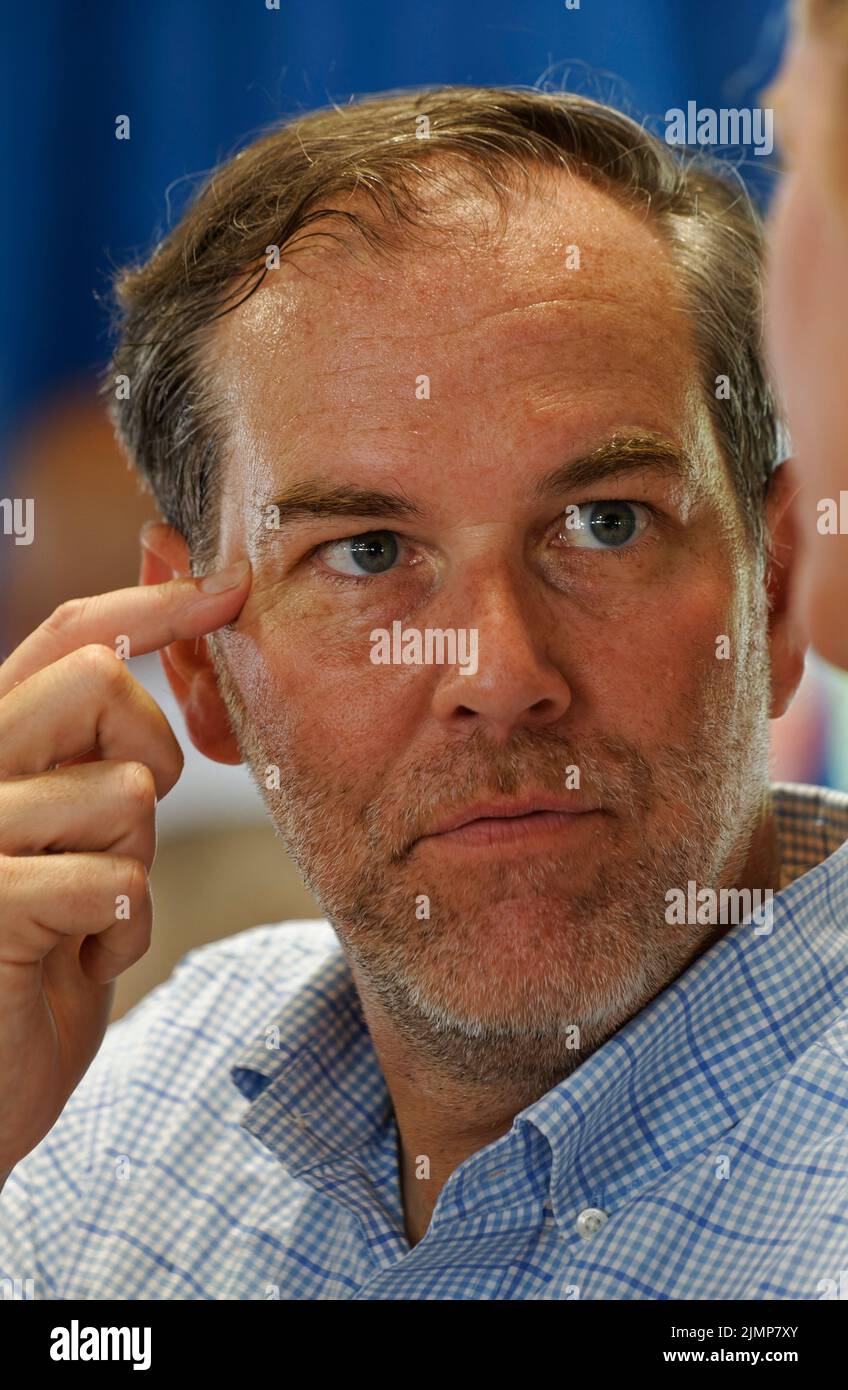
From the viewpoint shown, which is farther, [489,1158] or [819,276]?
[489,1158]

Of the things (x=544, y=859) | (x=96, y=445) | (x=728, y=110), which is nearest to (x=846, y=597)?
(x=544, y=859)

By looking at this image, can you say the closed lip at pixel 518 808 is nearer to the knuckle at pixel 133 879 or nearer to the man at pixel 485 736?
the man at pixel 485 736

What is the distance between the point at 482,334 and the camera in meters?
1.33

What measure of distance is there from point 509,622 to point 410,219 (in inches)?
16.7

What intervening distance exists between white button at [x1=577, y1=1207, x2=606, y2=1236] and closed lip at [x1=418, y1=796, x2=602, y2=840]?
339 mm

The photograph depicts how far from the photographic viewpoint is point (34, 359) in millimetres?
2582

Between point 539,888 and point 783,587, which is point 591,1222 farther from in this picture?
point 783,587

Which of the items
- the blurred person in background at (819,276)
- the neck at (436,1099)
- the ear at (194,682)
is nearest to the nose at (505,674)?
the neck at (436,1099)

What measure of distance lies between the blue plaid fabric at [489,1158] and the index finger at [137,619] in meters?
0.45

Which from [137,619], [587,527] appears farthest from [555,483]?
[137,619]

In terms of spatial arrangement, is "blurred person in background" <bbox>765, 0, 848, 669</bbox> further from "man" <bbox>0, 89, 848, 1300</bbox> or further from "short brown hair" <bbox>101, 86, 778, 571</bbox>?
"short brown hair" <bbox>101, 86, 778, 571</bbox>

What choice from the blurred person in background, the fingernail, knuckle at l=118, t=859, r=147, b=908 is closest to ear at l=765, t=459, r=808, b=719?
the fingernail

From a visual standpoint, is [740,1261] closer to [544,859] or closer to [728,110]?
[544,859]

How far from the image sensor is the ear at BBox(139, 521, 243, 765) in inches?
63.5
